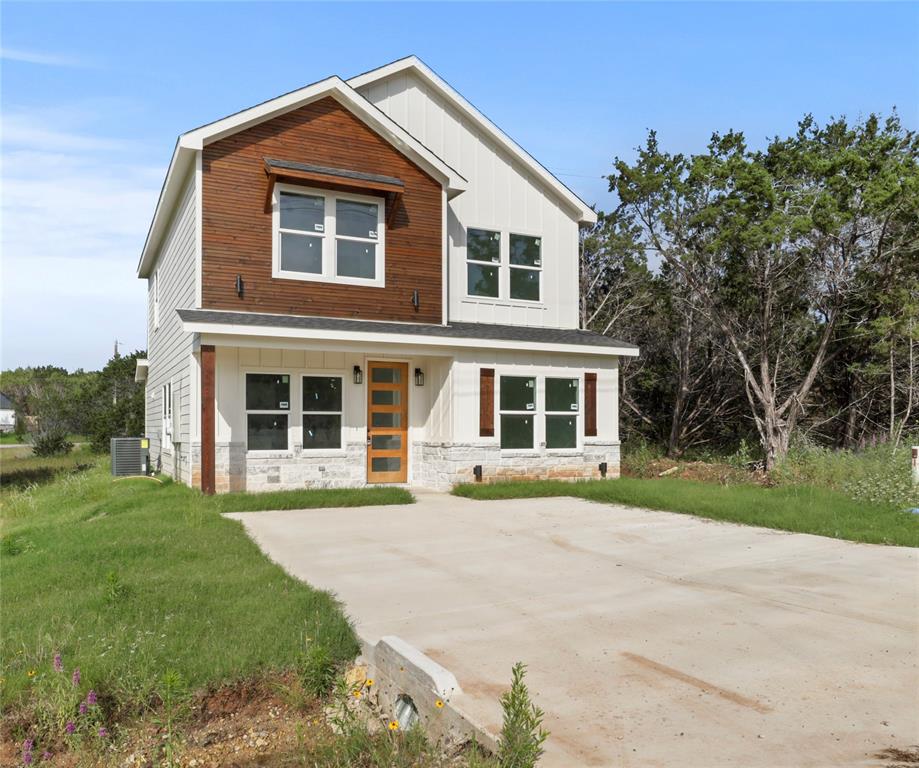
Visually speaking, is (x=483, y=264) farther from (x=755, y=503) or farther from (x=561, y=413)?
(x=755, y=503)

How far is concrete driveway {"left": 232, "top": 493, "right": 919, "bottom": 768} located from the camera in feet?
11.7

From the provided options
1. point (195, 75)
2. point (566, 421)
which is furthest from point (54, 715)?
point (566, 421)

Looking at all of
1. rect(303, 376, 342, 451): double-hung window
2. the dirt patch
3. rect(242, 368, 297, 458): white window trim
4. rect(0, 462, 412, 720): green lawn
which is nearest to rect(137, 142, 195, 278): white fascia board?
rect(242, 368, 297, 458): white window trim

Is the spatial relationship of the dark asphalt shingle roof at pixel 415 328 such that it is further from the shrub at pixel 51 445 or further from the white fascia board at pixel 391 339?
the shrub at pixel 51 445

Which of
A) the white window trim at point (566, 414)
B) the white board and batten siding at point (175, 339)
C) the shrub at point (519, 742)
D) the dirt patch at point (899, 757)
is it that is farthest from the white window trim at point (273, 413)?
the dirt patch at point (899, 757)

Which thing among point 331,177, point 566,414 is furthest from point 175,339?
point 566,414

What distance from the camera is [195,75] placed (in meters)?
9.60

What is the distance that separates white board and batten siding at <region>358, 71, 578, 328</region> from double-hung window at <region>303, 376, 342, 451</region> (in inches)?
128

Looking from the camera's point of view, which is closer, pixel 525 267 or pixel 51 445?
pixel 525 267

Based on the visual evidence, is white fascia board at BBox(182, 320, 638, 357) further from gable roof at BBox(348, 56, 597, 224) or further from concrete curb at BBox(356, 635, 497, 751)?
concrete curb at BBox(356, 635, 497, 751)

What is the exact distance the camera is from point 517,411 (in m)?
14.5

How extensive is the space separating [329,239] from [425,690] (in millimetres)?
10860

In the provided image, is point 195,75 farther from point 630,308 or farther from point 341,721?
point 630,308

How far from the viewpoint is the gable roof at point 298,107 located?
1269 cm
